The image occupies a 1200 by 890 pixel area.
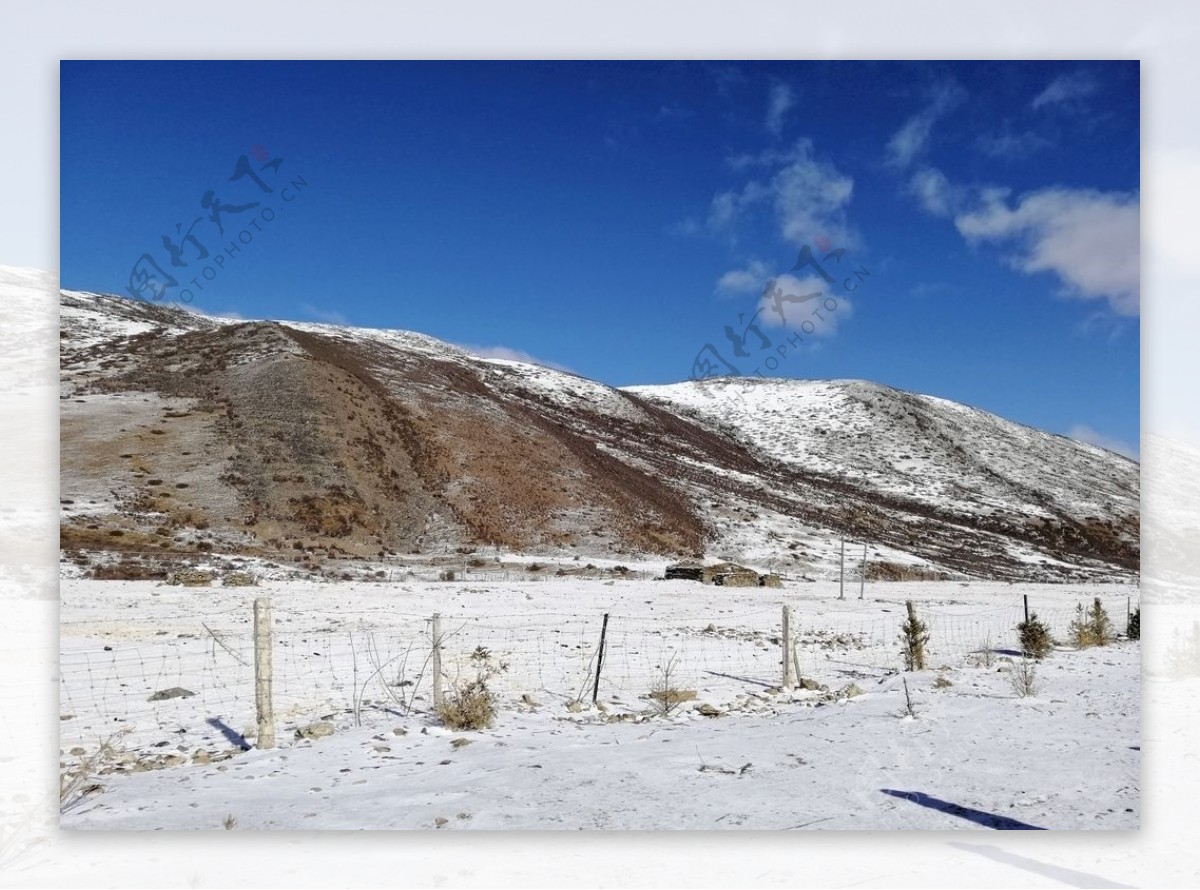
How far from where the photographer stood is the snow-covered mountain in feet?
92.4

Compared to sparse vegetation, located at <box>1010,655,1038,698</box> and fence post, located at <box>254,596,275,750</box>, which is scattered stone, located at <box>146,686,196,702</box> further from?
sparse vegetation, located at <box>1010,655,1038,698</box>

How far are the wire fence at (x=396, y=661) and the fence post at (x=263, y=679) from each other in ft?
1.35

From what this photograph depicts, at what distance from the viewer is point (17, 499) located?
276 inches

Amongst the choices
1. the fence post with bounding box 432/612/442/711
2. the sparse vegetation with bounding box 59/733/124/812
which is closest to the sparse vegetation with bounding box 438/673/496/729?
the fence post with bounding box 432/612/442/711

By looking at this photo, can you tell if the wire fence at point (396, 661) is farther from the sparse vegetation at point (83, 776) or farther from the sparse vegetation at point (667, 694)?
the sparse vegetation at point (83, 776)

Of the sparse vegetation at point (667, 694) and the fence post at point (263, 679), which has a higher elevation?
the fence post at point (263, 679)

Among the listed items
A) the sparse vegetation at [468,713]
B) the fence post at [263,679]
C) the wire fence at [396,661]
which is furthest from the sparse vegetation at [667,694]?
the fence post at [263,679]

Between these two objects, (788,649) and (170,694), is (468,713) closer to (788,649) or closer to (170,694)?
(170,694)

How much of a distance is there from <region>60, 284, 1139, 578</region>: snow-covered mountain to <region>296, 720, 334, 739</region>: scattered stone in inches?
682

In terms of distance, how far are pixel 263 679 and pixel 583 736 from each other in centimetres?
286

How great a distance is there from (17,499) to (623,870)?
5718 millimetres

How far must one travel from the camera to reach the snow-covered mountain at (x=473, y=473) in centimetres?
2816

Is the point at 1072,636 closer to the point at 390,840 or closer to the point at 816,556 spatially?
the point at 390,840
